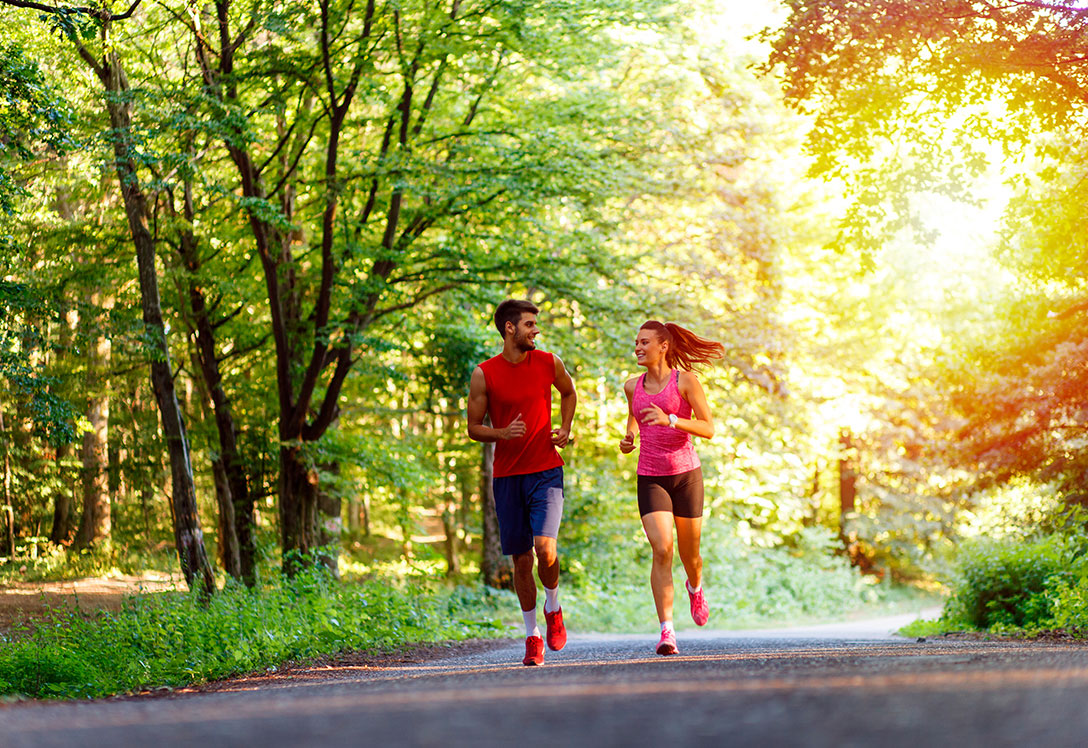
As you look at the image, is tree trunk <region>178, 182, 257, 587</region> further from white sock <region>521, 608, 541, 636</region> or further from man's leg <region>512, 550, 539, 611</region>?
white sock <region>521, 608, 541, 636</region>

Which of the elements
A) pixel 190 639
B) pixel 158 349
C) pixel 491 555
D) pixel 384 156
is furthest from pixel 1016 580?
pixel 491 555

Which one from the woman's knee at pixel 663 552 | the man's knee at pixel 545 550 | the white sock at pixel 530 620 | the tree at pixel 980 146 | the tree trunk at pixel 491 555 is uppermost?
the tree at pixel 980 146

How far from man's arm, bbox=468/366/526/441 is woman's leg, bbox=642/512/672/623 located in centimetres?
122

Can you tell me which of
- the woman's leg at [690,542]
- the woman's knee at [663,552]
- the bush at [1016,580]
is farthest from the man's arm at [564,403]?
the bush at [1016,580]

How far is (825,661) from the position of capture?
5.69 metres

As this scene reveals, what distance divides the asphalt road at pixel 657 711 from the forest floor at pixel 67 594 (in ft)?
28.4

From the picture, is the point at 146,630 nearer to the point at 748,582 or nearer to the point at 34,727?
the point at 34,727

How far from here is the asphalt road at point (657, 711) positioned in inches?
130

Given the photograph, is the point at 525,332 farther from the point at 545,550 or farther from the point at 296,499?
the point at 296,499

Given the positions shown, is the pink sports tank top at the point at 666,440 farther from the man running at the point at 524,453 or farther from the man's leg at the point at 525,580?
the man's leg at the point at 525,580

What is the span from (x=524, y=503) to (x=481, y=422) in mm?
631

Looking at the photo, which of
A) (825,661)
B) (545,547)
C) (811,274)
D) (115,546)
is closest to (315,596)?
(545,547)

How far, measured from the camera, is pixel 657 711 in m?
3.76

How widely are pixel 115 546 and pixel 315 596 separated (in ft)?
45.8
